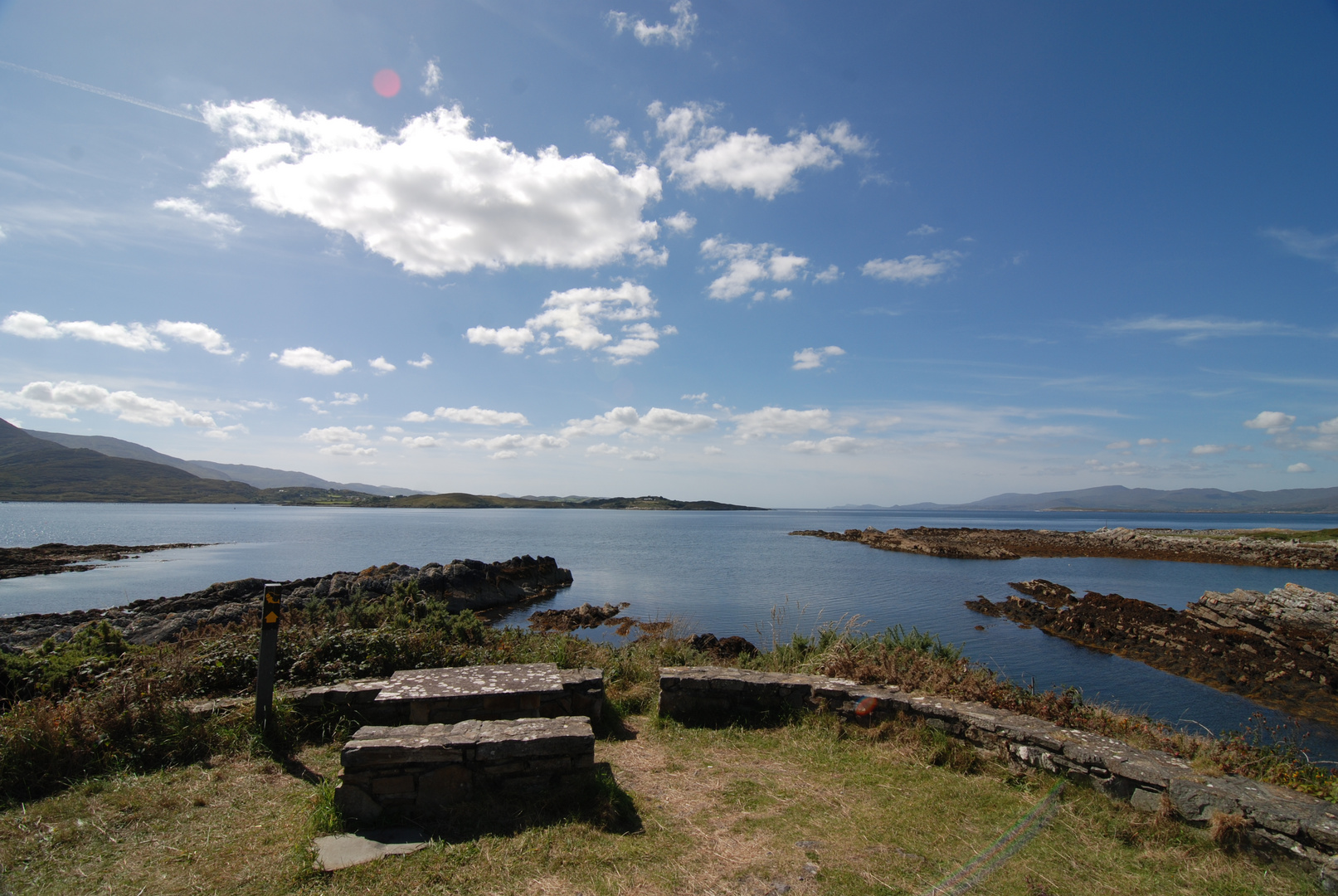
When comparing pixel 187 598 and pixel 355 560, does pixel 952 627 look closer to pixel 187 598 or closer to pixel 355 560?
pixel 187 598

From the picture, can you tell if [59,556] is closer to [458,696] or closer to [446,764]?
[458,696]

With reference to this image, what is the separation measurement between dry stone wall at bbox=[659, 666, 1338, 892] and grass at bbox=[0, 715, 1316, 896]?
178mm

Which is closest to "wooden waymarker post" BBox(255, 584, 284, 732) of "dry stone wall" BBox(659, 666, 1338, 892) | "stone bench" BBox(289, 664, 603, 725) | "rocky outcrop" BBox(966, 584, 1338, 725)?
"stone bench" BBox(289, 664, 603, 725)

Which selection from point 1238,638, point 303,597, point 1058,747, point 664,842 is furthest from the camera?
point 303,597

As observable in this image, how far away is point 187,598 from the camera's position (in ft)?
78.5

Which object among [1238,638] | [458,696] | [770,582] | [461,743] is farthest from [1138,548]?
[461,743]

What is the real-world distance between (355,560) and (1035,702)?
49121mm

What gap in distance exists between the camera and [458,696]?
638 centimetres

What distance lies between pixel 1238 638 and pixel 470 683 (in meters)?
25.2

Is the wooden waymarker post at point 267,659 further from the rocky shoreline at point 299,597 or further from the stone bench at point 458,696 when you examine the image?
the rocky shoreline at point 299,597

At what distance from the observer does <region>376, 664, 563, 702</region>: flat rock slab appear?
6453 millimetres

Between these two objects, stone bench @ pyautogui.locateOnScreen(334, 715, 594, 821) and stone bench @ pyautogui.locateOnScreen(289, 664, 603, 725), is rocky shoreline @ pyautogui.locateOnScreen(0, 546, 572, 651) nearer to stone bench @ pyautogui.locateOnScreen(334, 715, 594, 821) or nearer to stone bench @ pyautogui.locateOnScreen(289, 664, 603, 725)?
stone bench @ pyautogui.locateOnScreen(289, 664, 603, 725)

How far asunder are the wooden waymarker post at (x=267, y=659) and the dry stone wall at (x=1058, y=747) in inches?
181

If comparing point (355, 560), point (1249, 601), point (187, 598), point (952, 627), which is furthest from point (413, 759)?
point (355, 560)
